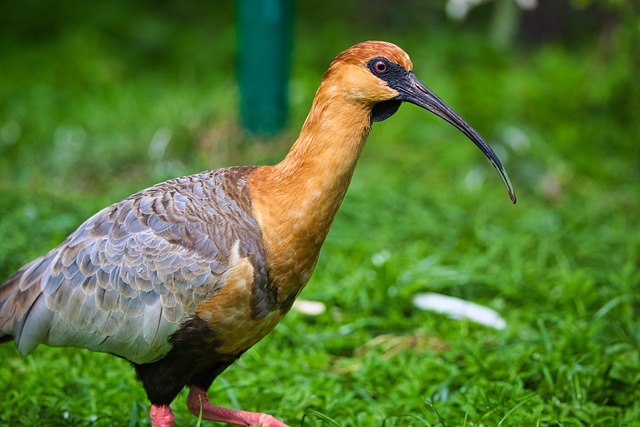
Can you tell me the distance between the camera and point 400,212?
593 centimetres

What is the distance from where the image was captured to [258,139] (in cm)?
695

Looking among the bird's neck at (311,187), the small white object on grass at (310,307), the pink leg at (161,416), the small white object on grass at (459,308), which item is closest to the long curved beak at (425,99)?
the bird's neck at (311,187)

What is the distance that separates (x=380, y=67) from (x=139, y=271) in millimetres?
1107

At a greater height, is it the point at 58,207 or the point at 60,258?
the point at 60,258

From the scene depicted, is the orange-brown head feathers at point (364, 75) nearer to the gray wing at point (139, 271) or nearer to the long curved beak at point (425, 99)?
the long curved beak at point (425, 99)

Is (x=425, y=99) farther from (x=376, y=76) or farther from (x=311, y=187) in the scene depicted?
(x=311, y=187)

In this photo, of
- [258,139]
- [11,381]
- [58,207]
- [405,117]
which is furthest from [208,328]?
[405,117]

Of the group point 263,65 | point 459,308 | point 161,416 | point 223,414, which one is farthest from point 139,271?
point 263,65

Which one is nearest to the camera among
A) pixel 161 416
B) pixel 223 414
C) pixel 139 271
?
pixel 139 271

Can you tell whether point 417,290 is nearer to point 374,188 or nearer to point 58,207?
point 374,188

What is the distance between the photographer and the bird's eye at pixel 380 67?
3.01m

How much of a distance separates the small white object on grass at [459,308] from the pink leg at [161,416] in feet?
5.98

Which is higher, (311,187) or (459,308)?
(311,187)

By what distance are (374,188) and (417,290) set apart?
1.48 m
